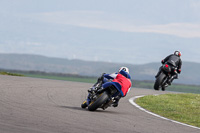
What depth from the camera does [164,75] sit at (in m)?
26.9

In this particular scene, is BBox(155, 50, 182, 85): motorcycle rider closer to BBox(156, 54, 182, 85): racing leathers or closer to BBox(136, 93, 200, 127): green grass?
BBox(156, 54, 182, 85): racing leathers

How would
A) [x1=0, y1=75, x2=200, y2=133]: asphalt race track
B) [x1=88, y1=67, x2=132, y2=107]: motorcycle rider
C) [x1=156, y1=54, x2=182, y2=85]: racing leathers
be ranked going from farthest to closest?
[x1=156, y1=54, x2=182, y2=85]: racing leathers → [x1=88, y1=67, x2=132, y2=107]: motorcycle rider → [x1=0, y1=75, x2=200, y2=133]: asphalt race track

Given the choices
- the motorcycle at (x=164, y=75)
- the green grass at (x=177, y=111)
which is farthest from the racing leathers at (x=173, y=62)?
the green grass at (x=177, y=111)

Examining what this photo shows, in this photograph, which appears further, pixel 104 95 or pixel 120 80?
pixel 120 80

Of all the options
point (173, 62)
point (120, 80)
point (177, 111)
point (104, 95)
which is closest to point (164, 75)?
point (173, 62)

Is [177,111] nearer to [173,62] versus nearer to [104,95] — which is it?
[104,95]

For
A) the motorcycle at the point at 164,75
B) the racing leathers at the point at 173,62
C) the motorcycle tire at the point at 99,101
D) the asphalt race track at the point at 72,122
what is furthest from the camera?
the racing leathers at the point at 173,62

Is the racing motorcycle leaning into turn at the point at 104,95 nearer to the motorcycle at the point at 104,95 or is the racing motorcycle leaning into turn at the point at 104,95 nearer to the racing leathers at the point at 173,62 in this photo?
the motorcycle at the point at 104,95

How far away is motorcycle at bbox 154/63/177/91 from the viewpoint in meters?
26.5

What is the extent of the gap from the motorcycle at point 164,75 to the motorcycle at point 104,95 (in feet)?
42.1

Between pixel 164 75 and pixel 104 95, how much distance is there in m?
13.6

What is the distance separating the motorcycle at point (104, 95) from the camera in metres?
13.6

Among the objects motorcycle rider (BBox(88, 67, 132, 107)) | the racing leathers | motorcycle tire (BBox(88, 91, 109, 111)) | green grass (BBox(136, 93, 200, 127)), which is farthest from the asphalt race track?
the racing leathers

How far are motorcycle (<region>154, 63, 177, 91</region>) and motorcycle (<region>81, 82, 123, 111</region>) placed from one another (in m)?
12.8
